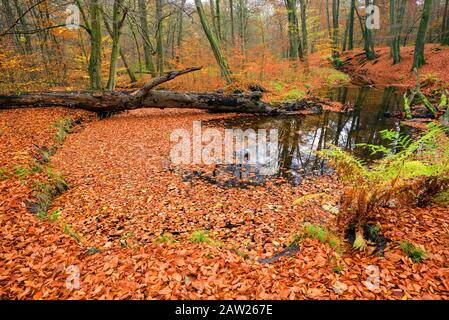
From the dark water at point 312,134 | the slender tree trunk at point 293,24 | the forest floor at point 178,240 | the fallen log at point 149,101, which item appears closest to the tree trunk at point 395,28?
the slender tree trunk at point 293,24

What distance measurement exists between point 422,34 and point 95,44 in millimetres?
20033

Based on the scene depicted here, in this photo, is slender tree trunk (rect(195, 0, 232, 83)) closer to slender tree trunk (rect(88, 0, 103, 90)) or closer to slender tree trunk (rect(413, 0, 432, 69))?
slender tree trunk (rect(88, 0, 103, 90))

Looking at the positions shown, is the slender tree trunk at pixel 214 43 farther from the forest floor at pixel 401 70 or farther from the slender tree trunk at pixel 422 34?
the slender tree trunk at pixel 422 34

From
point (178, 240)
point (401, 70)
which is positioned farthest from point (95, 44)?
point (401, 70)

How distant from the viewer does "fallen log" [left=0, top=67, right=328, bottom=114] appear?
33.2 feet

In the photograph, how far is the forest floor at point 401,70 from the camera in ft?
49.5

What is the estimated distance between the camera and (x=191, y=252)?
10.6ft

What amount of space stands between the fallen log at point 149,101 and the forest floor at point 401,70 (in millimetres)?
9065

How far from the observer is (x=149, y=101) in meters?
11.1

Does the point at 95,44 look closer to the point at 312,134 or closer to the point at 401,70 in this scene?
the point at 312,134

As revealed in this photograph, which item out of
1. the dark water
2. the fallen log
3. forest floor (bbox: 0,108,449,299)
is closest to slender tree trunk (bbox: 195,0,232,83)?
the fallen log

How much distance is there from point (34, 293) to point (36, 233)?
124cm

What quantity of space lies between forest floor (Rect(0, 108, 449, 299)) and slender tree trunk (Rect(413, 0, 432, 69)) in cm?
1752

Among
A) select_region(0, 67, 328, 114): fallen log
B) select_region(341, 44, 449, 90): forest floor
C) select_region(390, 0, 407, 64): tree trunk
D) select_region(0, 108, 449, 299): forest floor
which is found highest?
select_region(390, 0, 407, 64): tree trunk
